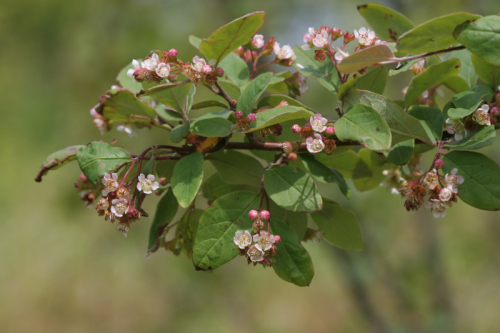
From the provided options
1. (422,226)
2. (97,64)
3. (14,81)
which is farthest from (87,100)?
(422,226)

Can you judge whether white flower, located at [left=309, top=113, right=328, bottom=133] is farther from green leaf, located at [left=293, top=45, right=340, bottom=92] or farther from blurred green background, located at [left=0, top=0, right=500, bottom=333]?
blurred green background, located at [left=0, top=0, right=500, bottom=333]

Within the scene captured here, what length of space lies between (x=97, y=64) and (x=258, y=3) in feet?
7.66

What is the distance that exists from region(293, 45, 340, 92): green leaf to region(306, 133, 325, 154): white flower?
13 centimetres

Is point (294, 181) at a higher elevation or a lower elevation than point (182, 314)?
higher

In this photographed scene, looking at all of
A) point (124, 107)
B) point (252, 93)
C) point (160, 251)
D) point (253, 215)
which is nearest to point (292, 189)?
point (253, 215)

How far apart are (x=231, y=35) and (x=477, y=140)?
42cm

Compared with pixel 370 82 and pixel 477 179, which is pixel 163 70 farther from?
pixel 477 179

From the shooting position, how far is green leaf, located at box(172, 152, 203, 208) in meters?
0.58

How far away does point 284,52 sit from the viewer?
733 millimetres

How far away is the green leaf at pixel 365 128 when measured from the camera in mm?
500

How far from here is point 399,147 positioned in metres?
0.60

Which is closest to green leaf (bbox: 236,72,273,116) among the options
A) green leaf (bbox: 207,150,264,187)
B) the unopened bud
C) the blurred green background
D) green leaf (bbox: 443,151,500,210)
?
the unopened bud

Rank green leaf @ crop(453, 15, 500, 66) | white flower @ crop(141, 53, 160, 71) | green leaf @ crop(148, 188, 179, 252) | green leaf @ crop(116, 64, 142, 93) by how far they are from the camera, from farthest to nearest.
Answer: green leaf @ crop(116, 64, 142, 93) → green leaf @ crop(148, 188, 179, 252) → white flower @ crop(141, 53, 160, 71) → green leaf @ crop(453, 15, 500, 66)

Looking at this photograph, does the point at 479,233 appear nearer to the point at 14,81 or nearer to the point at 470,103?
the point at 470,103
